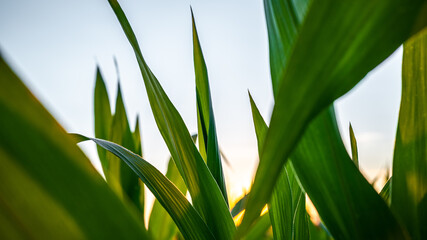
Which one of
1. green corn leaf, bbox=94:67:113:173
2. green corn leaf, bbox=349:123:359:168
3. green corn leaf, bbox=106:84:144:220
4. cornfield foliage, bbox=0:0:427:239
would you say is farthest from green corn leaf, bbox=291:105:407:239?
green corn leaf, bbox=94:67:113:173

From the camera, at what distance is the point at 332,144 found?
7.6 inches

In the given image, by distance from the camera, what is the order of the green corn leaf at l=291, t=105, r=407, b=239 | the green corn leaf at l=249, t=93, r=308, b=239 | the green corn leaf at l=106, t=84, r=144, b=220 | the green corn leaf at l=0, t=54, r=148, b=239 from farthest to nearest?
the green corn leaf at l=106, t=84, r=144, b=220
the green corn leaf at l=249, t=93, r=308, b=239
the green corn leaf at l=291, t=105, r=407, b=239
the green corn leaf at l=0, t=54, r=148, b=239

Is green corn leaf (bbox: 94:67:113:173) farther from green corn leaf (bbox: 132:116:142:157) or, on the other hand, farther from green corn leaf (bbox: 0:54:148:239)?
green corn leaf (bbox: 0:54:148:239)

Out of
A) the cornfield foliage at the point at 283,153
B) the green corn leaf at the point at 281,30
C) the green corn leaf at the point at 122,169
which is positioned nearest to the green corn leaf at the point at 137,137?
the green corn leaf at the point at 122,169

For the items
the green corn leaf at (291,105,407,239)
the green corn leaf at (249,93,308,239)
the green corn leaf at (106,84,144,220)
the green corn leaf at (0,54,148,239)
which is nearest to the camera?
the green corn leaf at (0,54,148,239)

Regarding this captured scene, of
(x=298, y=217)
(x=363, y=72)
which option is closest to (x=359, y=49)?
(x=363, y=72)

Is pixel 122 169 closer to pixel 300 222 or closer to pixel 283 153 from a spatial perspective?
pixel 300 222

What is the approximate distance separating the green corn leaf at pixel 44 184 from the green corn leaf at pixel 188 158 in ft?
0.54

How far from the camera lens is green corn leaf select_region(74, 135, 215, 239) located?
25cm

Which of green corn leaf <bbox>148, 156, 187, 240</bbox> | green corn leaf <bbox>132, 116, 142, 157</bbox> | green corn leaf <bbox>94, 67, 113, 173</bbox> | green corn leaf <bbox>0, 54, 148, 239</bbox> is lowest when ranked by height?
green corn leaf <bbox>148, 156, 187, 240</bbox>

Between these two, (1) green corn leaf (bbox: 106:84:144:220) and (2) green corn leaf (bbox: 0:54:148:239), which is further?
(1) green corn leaf (bbox: 106:84:144:220)

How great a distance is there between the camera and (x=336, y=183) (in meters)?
0.20

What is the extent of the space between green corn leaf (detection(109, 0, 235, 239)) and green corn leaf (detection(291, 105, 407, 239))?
0.09 metres

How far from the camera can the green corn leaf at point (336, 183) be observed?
0.19m
